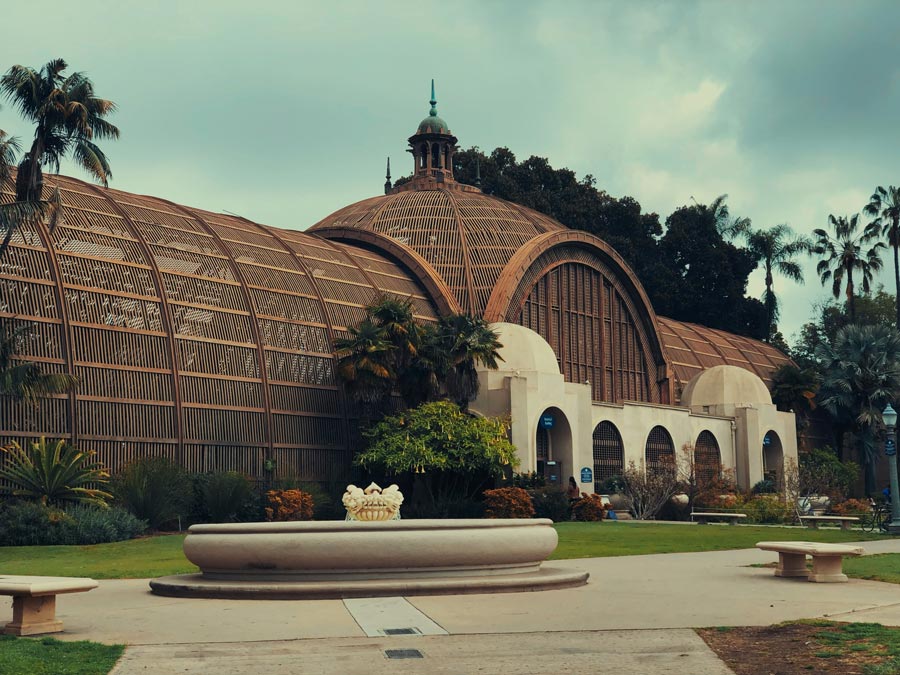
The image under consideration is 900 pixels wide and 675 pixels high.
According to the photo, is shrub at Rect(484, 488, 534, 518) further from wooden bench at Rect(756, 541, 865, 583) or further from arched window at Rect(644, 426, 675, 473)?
wooden bench at Rect(756, 541, 865, 583)

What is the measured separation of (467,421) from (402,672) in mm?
29025

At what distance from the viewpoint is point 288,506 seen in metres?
35.1

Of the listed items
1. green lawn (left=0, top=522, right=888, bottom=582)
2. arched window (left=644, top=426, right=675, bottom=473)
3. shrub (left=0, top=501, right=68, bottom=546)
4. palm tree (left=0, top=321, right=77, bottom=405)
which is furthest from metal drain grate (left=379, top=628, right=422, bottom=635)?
arched window (left=644, top=426, right=675, bottom=473)

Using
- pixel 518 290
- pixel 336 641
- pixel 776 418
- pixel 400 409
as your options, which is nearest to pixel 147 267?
pixel 400 409

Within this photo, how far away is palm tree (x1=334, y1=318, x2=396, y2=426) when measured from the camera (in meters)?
39.6

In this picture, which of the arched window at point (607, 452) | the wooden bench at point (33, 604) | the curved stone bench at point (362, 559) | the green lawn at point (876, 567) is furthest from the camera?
the arched window at point (607, 452)

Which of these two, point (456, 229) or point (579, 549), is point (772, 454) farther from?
point (579, 549)

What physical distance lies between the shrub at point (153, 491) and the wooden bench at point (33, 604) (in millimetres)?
19644

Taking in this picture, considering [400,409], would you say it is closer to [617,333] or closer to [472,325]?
[472,325]

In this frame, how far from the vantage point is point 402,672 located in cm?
1055

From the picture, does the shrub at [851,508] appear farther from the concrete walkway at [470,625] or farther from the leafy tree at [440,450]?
the concrete walkway at [470,625]

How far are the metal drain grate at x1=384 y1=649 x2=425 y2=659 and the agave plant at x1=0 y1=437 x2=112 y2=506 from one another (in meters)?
21.3

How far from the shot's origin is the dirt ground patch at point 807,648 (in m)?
10.5

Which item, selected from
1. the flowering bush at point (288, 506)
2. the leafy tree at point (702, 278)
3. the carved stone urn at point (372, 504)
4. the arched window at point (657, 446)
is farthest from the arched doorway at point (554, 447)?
the leafy tree at point (702, 278)
